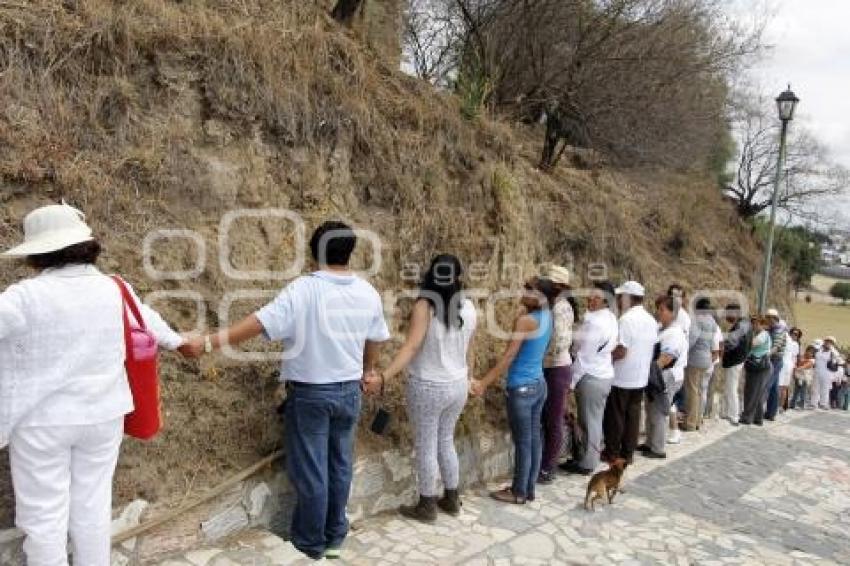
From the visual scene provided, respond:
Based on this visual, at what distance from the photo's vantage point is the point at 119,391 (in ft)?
10.9

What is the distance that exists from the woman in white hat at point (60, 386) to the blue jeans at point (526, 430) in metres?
3.21

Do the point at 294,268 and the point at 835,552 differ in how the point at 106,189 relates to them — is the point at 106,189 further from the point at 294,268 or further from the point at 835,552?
the point at 835,552

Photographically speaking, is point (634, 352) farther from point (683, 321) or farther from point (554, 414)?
point (683, 321)

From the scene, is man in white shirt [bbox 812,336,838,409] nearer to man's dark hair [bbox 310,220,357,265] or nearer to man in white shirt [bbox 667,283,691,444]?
man in white shirt [bbox 667,283,691,444]

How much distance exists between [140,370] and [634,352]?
483 centimetres

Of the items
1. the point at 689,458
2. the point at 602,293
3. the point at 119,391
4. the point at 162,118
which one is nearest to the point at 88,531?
the point at 119,391

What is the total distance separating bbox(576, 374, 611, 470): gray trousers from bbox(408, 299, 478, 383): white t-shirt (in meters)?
2.05

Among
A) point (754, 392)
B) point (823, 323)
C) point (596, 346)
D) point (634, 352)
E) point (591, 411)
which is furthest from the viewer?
point (823, 323)

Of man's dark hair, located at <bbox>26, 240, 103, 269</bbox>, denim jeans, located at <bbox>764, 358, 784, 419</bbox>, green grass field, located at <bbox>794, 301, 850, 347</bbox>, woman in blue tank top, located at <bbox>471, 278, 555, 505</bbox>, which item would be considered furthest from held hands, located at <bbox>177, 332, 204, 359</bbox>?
green grass field, located at <bbox>794, 301, 850, 347</bbox>

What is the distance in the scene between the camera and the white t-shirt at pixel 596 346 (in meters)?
6.58

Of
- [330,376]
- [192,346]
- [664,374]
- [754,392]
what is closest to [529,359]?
[330,376]

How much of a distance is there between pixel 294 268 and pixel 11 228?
Result: 1.89m

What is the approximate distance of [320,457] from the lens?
4289mm

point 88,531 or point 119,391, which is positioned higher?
point 119,391
